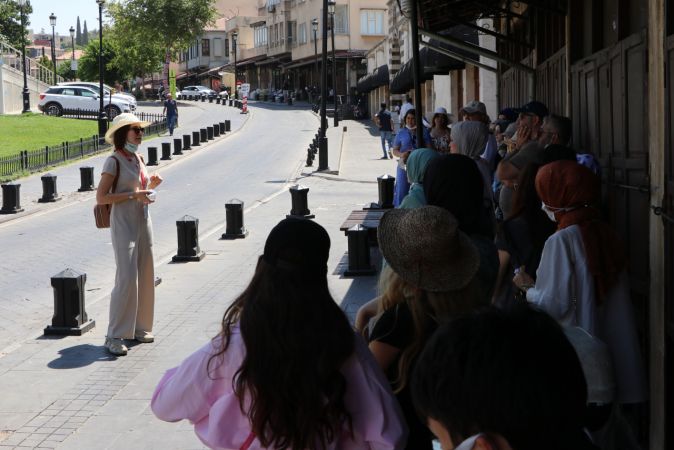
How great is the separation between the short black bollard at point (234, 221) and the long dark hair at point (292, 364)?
13.9m

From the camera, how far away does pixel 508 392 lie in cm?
221

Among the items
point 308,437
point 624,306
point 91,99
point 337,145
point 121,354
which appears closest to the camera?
point 308,437

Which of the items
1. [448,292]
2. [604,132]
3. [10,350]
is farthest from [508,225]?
[10,350]

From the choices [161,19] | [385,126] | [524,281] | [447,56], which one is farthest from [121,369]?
[161,19]

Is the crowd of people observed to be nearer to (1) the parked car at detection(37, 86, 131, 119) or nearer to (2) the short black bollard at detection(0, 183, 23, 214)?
(2) the short black bollard at detection(0, 183, 23, 214)

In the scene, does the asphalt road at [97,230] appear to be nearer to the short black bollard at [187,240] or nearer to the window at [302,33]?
the short black bollard at [187,240]

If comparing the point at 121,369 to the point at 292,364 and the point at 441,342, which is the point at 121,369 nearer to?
the point at 292,364

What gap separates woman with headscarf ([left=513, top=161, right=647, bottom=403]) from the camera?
486cm

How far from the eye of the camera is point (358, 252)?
13.1 m

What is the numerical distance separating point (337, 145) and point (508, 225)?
120ft

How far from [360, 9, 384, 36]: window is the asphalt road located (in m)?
42.8

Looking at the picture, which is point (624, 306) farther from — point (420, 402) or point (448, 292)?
point (420, 402)

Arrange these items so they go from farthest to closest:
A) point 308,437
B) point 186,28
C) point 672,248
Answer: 1. point 186,28
2. point 672,248
3. point 308,437

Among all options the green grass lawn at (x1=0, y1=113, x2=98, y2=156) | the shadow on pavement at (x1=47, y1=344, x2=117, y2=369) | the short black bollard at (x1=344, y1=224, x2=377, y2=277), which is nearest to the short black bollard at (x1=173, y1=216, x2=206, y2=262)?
the short black bollard at (x1=344, y1=224, x2=377, y2=277)
